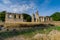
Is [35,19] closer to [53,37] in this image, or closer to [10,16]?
[10,16]

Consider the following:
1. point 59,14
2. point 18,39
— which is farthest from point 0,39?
point 59,14

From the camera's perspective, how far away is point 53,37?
24.5ft

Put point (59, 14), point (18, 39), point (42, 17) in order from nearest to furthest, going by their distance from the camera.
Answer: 1. point (18, 39)
2. point (42, 17)
3. point (59, 14)

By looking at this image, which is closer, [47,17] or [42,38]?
[42,38]

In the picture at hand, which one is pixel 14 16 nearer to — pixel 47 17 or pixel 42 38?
pixel 47 17

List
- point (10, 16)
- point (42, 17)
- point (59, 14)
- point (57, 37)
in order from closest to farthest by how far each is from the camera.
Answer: point (57, 37) → point (10, 16) → point (42, 17) → point (59, 14)

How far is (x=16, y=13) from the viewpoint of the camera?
1730 inches

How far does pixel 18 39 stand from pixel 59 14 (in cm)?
5721

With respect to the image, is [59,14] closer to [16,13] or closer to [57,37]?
[16,13]

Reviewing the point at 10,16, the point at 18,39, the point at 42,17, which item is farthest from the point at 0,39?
the point at 42,17

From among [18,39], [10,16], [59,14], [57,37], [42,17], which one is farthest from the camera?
[59,14]

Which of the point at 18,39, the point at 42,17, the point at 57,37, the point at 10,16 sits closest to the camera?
the point at 57,37

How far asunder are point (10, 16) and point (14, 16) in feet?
5.28

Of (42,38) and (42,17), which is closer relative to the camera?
(42,38)
